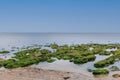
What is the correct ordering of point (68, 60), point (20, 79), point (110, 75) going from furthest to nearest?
point (68, 60) → point (110, 75) → point (20, 79)

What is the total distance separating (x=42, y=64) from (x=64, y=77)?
569 inches

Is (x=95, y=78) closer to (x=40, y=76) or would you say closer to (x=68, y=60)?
(x=40, y=76)

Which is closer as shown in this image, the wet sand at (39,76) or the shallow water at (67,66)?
the wet sand at (39,76)

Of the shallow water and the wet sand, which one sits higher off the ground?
the wet sand

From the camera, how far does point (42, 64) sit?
48062 mm

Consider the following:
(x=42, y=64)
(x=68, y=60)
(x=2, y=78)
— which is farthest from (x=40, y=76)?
(x=68, y=60)

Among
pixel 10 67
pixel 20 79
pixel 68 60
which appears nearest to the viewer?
pixel 20 79

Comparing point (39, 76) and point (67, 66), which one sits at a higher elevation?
point (39, 76)

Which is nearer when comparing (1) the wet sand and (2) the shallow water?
(1) the wet sand

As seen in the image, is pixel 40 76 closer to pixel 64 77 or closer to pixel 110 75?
pixel 64 77

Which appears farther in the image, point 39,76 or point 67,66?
point 67,66

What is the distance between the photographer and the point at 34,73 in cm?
3725

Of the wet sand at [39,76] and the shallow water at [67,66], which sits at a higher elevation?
the wet sand at [39,76]

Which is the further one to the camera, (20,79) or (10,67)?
(10,67)
